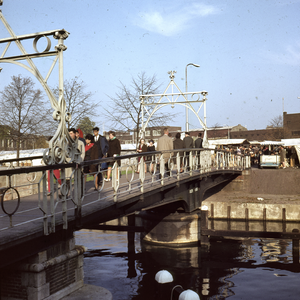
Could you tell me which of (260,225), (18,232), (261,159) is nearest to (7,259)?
(18,232)

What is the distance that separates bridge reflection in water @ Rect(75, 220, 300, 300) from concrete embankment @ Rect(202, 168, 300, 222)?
4.05m

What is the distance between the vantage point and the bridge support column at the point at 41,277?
5.57 m

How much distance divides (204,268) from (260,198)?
38.6 feet

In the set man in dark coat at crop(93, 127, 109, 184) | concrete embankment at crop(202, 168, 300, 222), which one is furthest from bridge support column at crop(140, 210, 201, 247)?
concrete embankment at crop(202, 168, 300, 222)

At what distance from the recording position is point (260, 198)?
25.9m

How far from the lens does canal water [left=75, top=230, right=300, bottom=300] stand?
12.9 meters

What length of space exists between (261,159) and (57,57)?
29542mm

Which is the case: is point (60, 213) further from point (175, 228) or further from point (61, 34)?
point (175, 228)

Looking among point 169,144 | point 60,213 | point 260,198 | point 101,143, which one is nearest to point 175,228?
point 169,144

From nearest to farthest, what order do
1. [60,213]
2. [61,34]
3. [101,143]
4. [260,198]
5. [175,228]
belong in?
1. [61,34]
2. [60,213]
3. [101,143]
4. [175,228]
5. [260,198]

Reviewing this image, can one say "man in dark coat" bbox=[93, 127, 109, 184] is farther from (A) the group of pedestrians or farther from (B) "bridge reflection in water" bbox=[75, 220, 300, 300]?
(B) "bridge reflection in water" bbox=[75, 220, 300, 300]

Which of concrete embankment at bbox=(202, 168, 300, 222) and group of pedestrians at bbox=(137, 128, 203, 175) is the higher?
group of pedestrians at bbox=(137, 128, 203, 175)

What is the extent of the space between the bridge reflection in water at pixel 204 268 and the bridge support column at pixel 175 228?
36 cm

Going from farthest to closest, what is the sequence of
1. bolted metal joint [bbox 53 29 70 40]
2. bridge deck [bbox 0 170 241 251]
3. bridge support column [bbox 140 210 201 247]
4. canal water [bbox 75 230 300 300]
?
bridge support column [bbox 140 210 201 247], canal water [bbox 75 230 300 300], bolted metal joint [bbox 53 29 70 40], bridge deck [bbox 0 170 241 251]
